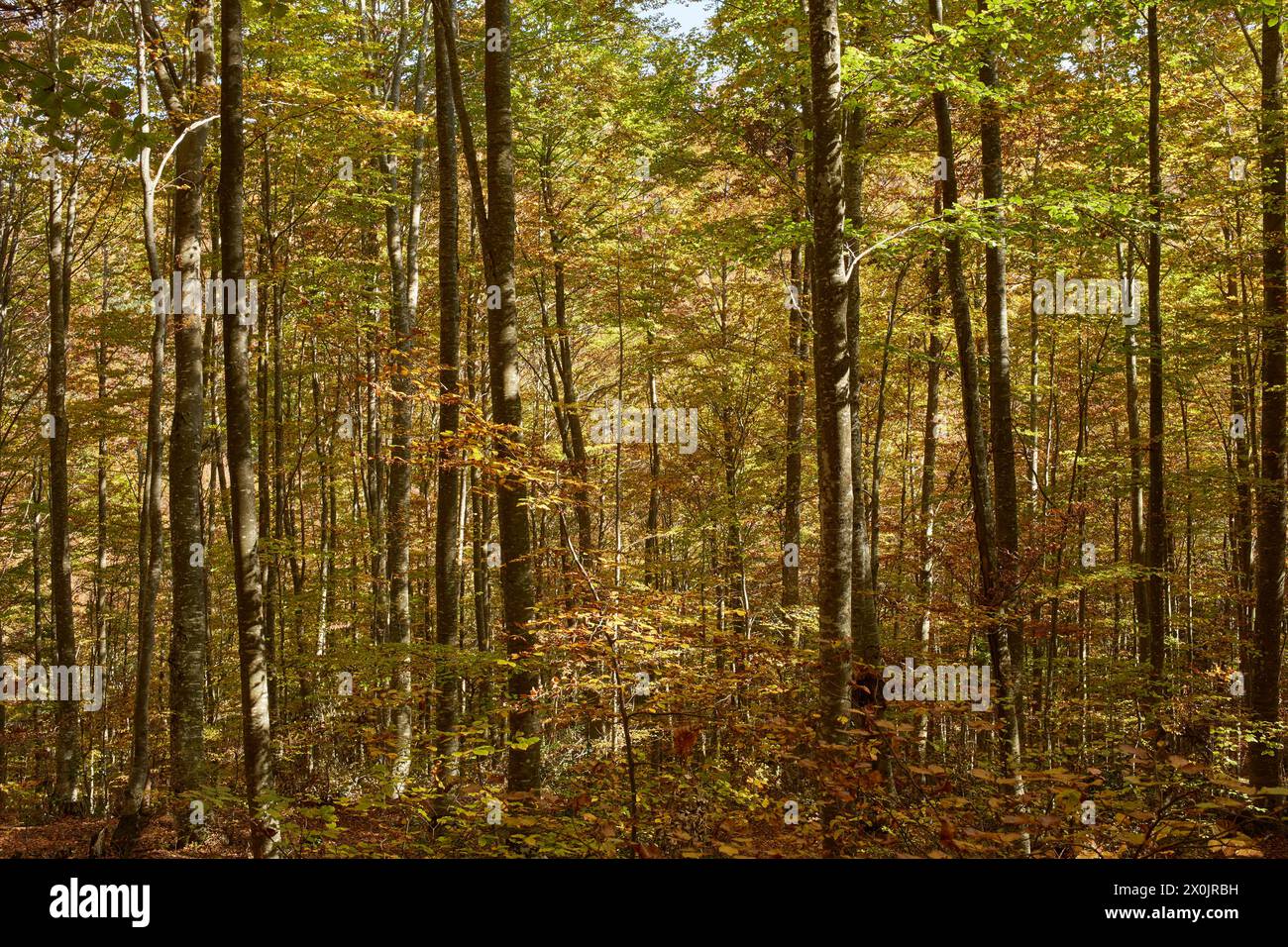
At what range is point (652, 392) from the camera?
59.7ft

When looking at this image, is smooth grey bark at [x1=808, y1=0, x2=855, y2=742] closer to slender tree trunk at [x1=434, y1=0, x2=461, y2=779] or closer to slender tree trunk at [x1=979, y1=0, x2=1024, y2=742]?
slender tree trunk at [x1=979, y1=0, x2=1024, y2=742]

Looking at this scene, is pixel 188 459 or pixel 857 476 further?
pixel 857 476

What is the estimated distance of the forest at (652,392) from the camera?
600cm

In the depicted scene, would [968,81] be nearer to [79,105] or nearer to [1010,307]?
[79,105]

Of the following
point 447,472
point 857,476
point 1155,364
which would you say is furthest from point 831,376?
point 1155,364

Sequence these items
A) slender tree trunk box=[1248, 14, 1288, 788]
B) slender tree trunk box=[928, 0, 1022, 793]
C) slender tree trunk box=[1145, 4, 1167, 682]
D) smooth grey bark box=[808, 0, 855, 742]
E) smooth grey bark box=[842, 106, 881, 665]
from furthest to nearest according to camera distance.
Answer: smooth grey bark box=[842, 106, 881, 665]
slender tree trunk box=[1145, 4, 1167, 682]
slender tree trunk box=[1248, 14, 1288, 788]
slender tree trunk box=[928, 0, 1022, 793]
smooth grey bark box=[808, 0, 855, 742]

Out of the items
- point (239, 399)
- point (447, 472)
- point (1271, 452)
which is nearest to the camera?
point (239, 399)

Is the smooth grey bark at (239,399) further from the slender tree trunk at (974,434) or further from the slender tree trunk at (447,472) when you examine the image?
the slender tree trunk at (974,434)

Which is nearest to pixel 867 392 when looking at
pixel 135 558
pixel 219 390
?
pixel 219 390

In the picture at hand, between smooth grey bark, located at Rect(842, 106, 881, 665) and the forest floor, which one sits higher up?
smooth grey bark, located at Rect(842, 106, 881, 665)

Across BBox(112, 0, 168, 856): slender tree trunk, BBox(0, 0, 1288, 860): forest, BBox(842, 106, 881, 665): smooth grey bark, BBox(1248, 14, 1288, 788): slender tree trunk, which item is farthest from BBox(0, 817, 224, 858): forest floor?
BBox(1248, 14, 1288, 788): slender tree trunk

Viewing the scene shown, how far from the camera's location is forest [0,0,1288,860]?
600 centimetres

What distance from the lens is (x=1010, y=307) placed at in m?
17.8

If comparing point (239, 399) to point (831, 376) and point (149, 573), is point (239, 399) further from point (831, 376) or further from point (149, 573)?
point (831, 376)
